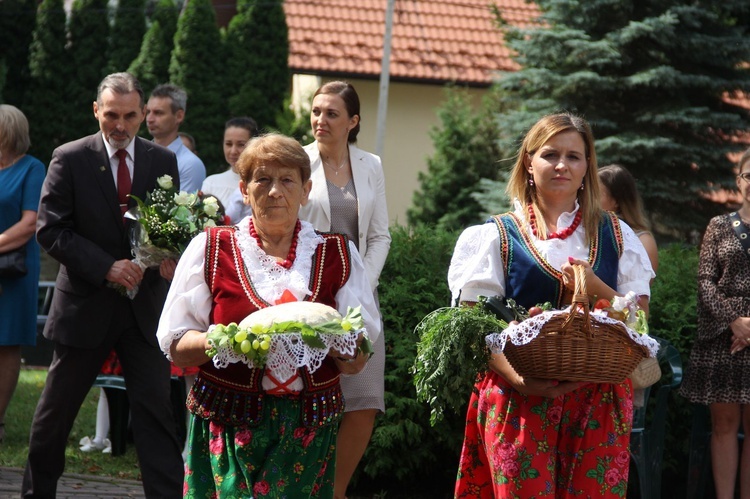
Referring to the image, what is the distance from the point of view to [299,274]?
4281 millimetres

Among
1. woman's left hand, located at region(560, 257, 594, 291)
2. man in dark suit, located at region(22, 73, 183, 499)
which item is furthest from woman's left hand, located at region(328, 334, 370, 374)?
man in dark suit, located at region(22, 73, 183, 499)

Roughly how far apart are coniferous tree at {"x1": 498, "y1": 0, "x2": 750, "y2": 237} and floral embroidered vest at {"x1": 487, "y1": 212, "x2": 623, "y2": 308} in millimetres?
11058

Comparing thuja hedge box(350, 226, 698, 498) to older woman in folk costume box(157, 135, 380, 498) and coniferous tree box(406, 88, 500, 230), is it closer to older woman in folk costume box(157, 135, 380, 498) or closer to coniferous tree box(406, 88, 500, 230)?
older woman in folk costume box(157, 135, 380, 498)

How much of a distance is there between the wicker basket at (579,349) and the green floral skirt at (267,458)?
2.80 ft

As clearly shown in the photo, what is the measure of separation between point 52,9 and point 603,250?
722 inches

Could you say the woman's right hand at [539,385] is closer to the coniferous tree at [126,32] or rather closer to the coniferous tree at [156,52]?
the coniferous tree at [156,52]

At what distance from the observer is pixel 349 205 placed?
20.0 feet

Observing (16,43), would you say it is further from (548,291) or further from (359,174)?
(548,291)

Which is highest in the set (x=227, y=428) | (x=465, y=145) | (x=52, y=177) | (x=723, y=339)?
(x=465, y=145)

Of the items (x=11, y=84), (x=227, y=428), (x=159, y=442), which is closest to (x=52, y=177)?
(x=159, y=442)

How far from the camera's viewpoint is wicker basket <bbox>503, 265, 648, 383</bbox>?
388 cm

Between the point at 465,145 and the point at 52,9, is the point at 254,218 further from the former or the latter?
the point at 52,9

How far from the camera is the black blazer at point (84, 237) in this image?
5.92 m

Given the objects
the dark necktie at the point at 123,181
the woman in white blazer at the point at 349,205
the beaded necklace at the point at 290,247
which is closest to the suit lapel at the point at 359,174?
the woman in white blazer at the point at 349,205
